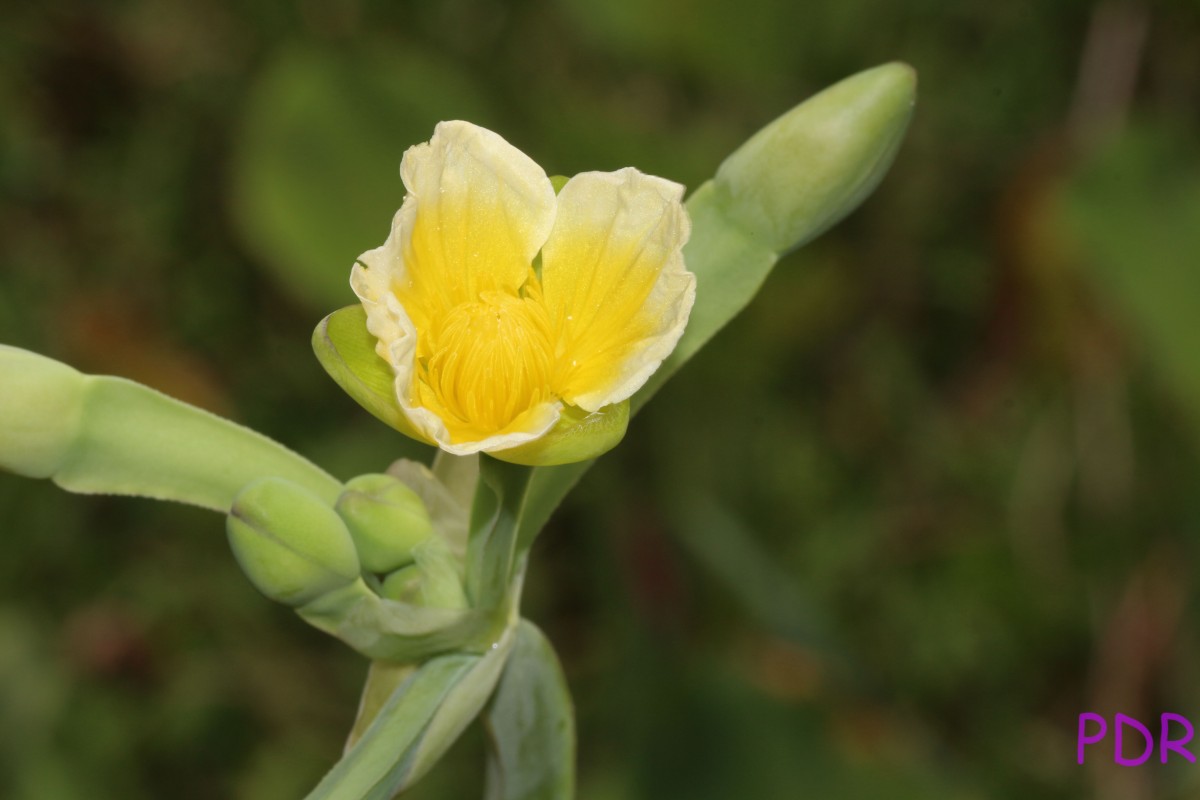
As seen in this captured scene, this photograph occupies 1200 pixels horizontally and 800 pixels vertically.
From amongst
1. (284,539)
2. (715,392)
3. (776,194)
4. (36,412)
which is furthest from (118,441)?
(715,392)

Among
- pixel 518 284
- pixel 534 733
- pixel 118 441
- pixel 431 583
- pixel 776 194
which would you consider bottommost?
pixel 534 733

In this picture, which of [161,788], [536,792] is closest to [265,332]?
[161,788]

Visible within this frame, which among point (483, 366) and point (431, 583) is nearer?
point (483, 366)

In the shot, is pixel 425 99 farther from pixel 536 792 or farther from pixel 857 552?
pixel 536 792

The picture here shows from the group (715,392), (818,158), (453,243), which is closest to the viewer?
(453,243)

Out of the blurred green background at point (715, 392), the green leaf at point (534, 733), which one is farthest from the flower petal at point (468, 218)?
the blurred green background at point (715, 392)

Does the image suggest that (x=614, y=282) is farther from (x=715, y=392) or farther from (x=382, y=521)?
(x=715, y=392)
